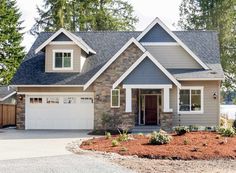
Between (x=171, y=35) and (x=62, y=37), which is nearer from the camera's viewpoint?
(x=171, y=35)

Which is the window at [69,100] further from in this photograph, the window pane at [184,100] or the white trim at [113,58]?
the window pane at [184,100]

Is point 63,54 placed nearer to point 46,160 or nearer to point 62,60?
point 62,60

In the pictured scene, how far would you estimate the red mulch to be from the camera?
14102 mm

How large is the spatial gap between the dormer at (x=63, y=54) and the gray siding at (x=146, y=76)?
14.4 ft

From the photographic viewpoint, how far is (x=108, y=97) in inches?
998

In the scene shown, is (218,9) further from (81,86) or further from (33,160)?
(33,160)

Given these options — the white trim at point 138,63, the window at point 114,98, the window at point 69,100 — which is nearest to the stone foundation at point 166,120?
the white trim at point 138,63

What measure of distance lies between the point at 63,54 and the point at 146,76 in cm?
607

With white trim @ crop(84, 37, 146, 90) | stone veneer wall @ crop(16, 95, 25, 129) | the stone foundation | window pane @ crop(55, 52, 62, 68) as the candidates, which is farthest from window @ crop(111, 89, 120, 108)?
stone veneer wall @ crop(16, 95, 25, 129)

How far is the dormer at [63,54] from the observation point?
27.4 metres

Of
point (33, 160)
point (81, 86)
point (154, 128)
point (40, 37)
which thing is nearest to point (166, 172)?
point (33, 160)

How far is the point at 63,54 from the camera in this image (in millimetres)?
27469

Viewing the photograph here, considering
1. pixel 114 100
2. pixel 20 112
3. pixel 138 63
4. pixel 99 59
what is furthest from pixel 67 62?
pixel 138 63

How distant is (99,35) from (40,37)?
4.44 metres
